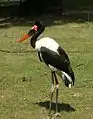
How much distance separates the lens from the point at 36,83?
948cm

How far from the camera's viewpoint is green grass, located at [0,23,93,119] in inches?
304

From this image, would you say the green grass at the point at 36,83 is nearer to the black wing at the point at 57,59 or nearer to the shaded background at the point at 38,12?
the black wing at the point at 57,59

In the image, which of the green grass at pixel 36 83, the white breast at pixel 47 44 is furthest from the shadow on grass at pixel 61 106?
the white breast at pixel 47 44

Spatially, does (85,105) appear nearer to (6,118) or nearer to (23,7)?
(6,118)

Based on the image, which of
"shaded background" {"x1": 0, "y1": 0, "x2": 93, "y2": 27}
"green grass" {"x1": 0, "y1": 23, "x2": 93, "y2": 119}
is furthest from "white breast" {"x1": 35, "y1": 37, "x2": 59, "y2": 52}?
"shaded background" {"x1": 0, "y1": 0, "x2": 93, "y2": 27}

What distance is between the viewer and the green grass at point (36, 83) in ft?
25.3

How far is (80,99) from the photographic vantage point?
8.34 meters

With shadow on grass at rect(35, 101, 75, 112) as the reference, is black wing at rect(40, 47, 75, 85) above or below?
above

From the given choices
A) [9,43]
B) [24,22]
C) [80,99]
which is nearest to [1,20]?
[24,22]

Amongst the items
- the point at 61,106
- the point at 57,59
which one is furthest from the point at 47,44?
the point at 61,106

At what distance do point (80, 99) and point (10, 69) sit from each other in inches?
114

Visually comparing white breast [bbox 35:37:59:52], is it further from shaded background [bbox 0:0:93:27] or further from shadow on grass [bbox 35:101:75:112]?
shaded background [bbox 0:0:93:27]

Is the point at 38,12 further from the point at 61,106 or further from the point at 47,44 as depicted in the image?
the point at 47,44

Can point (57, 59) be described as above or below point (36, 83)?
above
